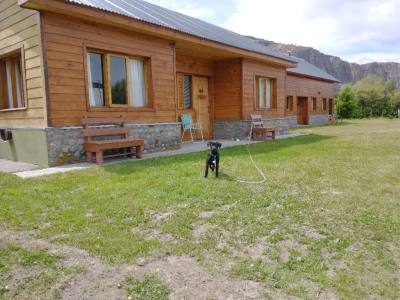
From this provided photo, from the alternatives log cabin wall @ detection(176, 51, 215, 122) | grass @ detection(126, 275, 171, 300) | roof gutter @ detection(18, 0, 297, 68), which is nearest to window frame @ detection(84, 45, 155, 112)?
roof gutter @ detection(18, 0, 297, 68)

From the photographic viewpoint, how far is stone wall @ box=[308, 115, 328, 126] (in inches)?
926

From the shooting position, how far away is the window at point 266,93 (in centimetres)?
1266

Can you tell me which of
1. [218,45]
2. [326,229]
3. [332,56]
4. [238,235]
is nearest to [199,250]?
[238,235]

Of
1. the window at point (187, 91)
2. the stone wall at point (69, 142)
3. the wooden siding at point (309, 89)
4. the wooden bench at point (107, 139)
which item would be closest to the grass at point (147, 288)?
the wooden bench at point (107, 139)

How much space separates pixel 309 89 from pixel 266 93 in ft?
38.3

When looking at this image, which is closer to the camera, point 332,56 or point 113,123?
point 113,123

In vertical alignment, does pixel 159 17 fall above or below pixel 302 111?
above

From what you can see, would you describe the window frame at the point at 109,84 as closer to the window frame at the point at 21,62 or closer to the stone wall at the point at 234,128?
the window frame at the point at 21,62

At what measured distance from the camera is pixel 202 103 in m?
11.7

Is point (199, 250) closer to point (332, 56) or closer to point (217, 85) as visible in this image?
point (217, 85)

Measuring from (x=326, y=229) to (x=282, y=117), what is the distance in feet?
37.3

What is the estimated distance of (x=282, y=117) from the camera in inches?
544

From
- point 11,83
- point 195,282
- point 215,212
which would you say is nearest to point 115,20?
point 11,83

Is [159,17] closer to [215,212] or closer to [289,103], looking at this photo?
[215,212]
